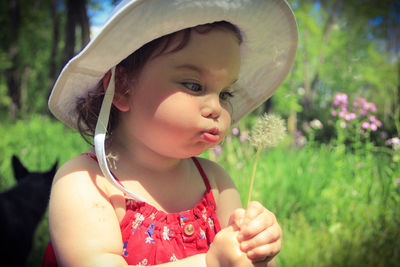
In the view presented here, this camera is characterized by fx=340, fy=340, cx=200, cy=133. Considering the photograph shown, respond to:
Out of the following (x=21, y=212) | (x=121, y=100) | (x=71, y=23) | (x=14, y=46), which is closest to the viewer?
(x=121, y=100)

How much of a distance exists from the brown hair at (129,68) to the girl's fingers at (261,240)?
0.67 m

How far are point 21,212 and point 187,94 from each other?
2.19 metres

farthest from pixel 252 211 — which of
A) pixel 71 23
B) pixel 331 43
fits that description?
pixel 331 43

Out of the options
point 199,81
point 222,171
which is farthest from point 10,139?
point 199,81

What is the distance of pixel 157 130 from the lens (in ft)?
3.98

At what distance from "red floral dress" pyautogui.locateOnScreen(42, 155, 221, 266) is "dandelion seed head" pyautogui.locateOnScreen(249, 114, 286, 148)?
43 cm

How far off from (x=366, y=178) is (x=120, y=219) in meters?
2.01

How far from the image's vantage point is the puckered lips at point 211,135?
1.21 meters

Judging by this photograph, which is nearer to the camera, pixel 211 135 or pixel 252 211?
pixel 252 211

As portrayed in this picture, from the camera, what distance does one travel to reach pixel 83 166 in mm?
1230

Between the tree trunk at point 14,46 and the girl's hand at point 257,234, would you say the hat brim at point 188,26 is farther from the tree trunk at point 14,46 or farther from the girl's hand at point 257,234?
the tree trunk at point 14,46

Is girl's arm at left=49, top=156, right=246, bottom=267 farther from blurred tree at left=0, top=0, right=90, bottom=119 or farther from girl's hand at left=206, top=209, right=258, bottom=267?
blurred tree at left=0, top=0, right=90, bottom=119

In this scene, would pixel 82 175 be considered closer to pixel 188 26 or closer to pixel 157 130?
pixel 157 130

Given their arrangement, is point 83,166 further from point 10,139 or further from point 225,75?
point 10,139
